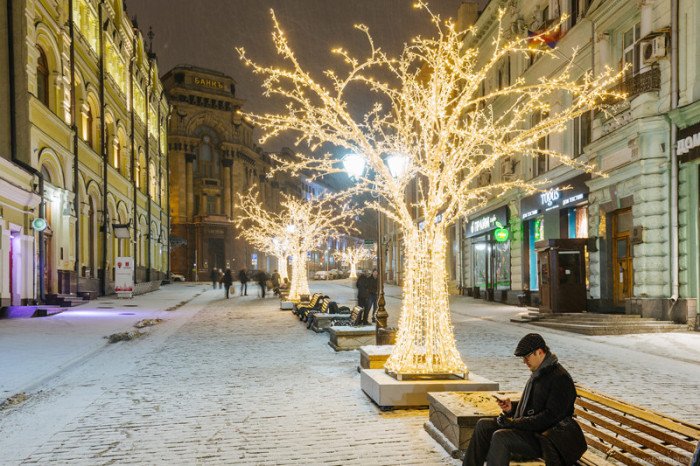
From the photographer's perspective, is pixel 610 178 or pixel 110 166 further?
pixel 110 166

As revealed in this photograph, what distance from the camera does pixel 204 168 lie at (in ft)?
239

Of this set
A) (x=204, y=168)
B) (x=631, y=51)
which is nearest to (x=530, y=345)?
(x=631, y=51)

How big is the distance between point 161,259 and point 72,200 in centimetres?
2817

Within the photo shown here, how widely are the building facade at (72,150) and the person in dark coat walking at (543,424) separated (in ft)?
68.5

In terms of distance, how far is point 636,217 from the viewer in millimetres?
17266

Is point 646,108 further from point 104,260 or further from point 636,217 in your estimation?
point 104,260

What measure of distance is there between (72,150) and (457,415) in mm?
27988

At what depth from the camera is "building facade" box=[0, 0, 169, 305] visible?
2270 cm

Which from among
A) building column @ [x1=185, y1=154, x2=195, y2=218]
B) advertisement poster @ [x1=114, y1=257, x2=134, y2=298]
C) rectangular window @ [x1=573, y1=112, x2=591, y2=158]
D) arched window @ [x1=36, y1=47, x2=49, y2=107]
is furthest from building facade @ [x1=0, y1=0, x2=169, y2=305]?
building column @ [x1=185, y1=154, x2=195, y2=218]

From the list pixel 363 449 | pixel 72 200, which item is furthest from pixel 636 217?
pixel 72 200

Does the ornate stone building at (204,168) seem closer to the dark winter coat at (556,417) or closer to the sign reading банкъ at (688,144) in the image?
the sign reading банкъ at (688,144)

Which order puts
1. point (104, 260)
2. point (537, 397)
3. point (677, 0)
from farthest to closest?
point (104, 260) → point (677, 0) → point (537, 397)

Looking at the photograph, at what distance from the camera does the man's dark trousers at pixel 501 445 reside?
3984 millimetres

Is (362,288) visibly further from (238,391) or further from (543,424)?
(543,424)
